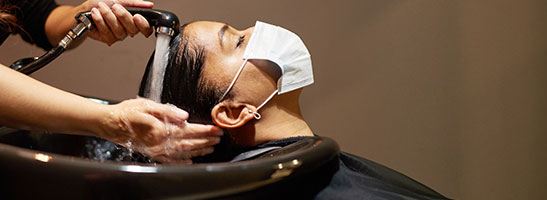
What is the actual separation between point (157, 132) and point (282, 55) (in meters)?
0.43

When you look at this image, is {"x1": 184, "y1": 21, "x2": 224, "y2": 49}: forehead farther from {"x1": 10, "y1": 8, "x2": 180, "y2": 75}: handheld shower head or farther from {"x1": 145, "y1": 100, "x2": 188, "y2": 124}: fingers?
{"x1": 145, "y1": 100, "x2": 188, "y2": 124}: fingers

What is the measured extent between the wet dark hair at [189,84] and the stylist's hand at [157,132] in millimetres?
109

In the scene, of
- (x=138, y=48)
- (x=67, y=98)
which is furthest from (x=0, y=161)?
(x=138, y=48)

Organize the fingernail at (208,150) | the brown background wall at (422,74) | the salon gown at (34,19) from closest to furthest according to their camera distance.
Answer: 1. the fingernail at (208,150)
2. the salon gown at (34,19)
3. the brown background wall at (422,74)

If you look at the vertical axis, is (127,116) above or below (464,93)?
above

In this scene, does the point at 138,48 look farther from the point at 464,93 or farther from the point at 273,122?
the point at 464,93

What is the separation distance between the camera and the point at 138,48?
2133 millimetres

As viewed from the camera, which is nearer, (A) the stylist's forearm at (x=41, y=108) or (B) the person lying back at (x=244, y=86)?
(A) the stylist's forearm at (x=41, y=108)

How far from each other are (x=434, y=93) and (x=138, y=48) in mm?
1358

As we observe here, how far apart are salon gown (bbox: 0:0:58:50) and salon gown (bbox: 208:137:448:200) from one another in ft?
2.91

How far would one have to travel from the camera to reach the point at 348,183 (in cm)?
103

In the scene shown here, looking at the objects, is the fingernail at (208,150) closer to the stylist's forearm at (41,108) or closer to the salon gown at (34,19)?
the stylist's forearm at (41,108)

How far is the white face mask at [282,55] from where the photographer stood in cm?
130

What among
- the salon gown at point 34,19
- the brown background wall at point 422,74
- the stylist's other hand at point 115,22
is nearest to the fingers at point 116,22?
the stylist's other hand at point 115,22
